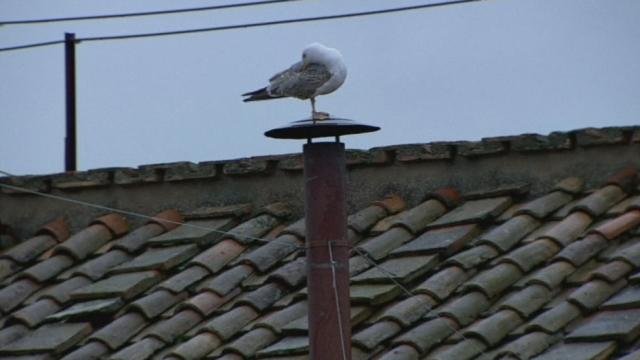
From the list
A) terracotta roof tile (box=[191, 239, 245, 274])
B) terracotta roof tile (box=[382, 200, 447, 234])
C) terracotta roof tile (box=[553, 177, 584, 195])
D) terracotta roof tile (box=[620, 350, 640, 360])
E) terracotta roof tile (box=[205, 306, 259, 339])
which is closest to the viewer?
terracotta roof tile (box=[620, 350, 640, 360])

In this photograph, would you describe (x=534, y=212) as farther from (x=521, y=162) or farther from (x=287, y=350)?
(x=287, y=350)

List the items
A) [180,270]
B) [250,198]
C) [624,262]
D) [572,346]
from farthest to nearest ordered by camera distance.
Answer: [250,198] < [180,270] < [624,262] < [572,346]

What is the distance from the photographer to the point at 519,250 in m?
8.16

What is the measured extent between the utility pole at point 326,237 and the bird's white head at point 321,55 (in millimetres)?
320

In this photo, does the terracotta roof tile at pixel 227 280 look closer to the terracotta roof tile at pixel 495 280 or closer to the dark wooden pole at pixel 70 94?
the terracotta roof tile at pixel 495 280

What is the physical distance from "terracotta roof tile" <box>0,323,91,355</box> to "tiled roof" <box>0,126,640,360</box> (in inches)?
0.4

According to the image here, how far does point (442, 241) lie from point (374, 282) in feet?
1.47

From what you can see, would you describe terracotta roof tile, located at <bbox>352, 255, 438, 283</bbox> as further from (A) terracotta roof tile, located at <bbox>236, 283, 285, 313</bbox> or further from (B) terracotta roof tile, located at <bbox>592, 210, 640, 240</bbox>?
(B) terracotta roof tile, located at <bbox>592, 210, 640, 240</bbox>

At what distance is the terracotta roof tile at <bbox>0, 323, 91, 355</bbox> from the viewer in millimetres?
8828

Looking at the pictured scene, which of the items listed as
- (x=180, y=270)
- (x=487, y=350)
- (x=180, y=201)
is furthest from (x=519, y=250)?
(x=180, y=201)

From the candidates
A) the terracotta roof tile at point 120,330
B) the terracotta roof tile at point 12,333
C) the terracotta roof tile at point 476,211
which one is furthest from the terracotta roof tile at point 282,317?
the terracotta roof tile at point 12,333

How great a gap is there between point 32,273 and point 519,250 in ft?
10.1

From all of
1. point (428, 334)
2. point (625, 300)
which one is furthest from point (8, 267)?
point (625, 300)

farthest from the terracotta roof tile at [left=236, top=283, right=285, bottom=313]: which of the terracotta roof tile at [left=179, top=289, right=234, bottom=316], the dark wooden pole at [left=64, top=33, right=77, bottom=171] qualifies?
the dark wooden pole at [left=64, top=33, right=77, bottom=171]
